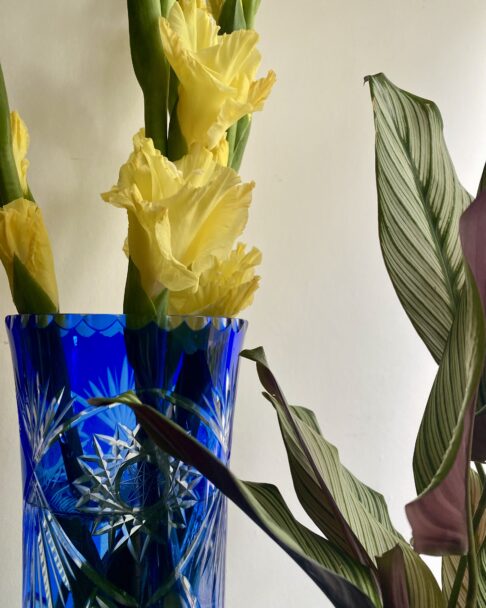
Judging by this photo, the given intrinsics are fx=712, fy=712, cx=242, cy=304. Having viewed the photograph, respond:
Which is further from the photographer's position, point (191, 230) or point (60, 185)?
point (60, 185)

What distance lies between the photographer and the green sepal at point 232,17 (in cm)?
59

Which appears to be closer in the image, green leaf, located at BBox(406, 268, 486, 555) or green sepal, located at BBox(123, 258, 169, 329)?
green leaf, located at BBox(406, 268, 486, 555)

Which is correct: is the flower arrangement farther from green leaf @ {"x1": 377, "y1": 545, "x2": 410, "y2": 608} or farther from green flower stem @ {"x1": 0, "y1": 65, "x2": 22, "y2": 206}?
green leaf @ {"x1": 377, "y1": 545, "x2": 410, "y2": 608}

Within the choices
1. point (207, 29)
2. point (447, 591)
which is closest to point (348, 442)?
point (447, 591)

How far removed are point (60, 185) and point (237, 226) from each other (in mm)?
242

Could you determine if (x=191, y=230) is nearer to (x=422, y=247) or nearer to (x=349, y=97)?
(x=422, y=247)

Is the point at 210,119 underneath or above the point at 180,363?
above

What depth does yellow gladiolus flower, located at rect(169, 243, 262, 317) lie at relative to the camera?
20.6 inches

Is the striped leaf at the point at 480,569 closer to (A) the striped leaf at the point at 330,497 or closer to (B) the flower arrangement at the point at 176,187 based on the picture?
(A) the striped leaf at the point at 330,497

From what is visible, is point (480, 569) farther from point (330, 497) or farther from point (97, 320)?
point (97, 320)

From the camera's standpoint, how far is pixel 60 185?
669 millimetres

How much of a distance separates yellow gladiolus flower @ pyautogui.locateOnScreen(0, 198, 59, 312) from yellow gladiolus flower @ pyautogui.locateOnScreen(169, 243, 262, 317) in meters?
0.10

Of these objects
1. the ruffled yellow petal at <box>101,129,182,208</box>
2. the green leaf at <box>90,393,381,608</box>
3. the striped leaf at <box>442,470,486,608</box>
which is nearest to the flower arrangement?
the ruffled yellow petal at <box>101,129,182,208</box>

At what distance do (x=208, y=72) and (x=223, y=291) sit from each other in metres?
0.16
